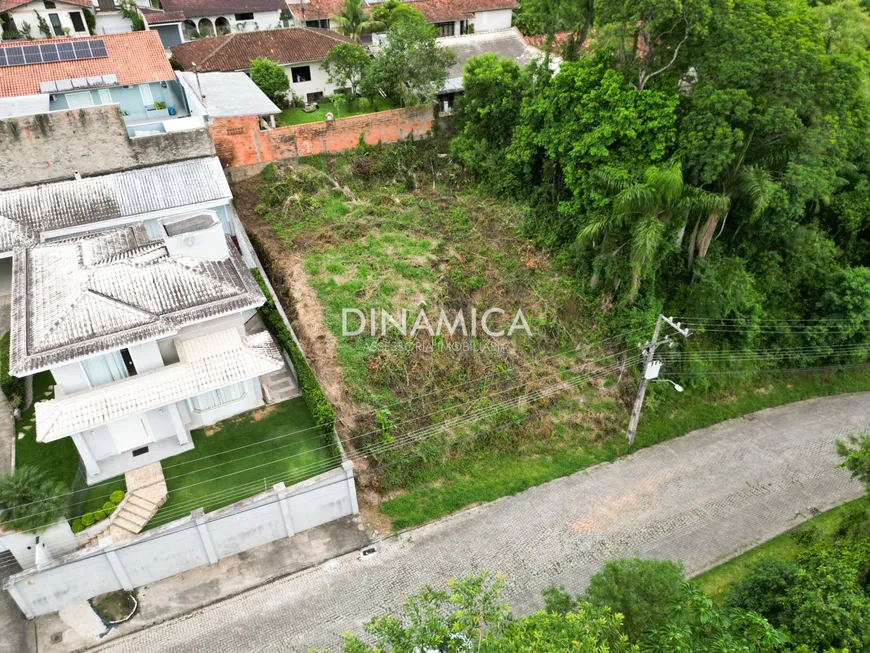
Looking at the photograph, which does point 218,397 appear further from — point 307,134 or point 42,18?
point 42,18

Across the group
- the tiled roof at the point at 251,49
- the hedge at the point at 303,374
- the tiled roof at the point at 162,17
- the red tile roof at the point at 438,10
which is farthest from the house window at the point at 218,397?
the red tile roof at the point at 438,10

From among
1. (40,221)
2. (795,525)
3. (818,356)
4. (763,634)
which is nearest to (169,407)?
(40,221)

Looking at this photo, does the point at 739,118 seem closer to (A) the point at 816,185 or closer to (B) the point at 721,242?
(A) the point at 816,185

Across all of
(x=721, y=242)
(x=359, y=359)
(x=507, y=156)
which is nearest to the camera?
(x=359, y=359)

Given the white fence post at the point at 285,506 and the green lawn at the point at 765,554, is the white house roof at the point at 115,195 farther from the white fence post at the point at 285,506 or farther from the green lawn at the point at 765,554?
the green lawn at the point at 765,554

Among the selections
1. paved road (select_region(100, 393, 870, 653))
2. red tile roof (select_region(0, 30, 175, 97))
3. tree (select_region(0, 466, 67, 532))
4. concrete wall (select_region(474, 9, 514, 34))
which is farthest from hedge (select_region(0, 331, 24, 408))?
concrete wall (select_region(474, 9, 514, 34))

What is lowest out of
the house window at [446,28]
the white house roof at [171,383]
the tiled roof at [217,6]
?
the white house roof at [171,383]

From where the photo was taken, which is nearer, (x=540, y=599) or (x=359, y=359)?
(x=540, y=599)

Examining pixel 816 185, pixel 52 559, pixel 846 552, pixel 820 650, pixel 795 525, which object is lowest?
pixel 795 525
